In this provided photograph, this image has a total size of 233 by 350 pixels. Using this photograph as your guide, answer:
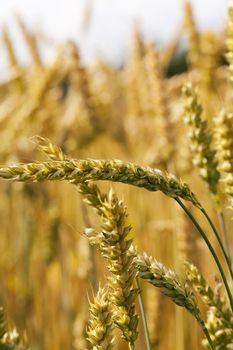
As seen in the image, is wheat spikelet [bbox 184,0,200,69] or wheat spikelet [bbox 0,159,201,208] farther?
wheat spikelet [bbox 184,0,200,69]

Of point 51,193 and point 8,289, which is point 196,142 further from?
point 51,193

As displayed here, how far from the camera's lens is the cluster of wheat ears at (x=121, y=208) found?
0.70 m

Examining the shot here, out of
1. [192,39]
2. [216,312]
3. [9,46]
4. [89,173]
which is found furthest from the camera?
[9,46]

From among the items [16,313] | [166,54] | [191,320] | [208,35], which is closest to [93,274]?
[191,320]

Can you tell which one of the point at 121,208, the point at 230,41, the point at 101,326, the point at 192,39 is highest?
the point at 192,39

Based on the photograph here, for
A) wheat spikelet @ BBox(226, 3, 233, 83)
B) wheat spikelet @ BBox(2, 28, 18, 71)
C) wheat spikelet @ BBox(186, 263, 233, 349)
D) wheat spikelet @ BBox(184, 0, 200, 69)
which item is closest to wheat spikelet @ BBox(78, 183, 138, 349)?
wheat spikelet @ BBox(186, 263, 233, 349)

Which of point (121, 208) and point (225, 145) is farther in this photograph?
point (225, 145)

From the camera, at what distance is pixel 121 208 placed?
685mm

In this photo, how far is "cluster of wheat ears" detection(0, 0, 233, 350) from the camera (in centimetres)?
70

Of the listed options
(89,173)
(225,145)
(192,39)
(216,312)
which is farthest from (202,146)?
(192,39)

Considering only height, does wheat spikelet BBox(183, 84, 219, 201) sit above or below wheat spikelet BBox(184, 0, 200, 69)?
below

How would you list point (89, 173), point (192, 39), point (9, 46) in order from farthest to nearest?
point (9, 46) → point (192, 39) → point (89, 173)

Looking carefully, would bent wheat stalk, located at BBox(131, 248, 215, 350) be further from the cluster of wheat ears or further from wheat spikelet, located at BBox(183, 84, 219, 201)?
wheat spikelet, located at BBox(183, 84, 219, 201)

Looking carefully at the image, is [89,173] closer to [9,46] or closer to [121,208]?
[121,208]
